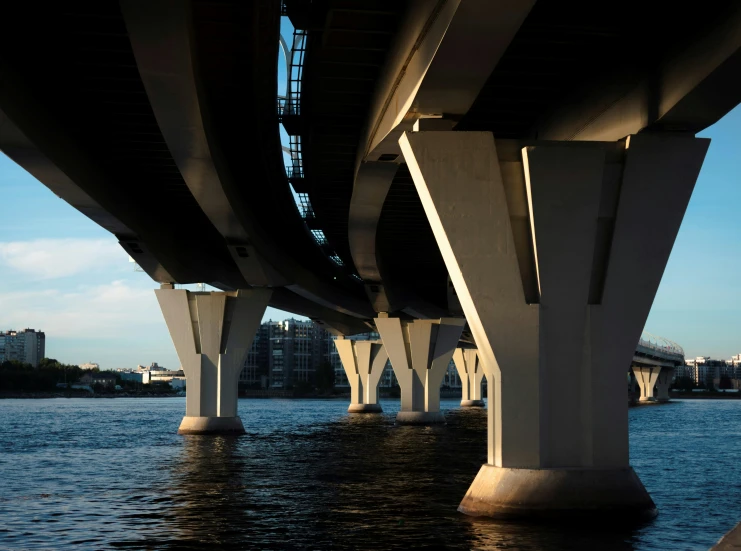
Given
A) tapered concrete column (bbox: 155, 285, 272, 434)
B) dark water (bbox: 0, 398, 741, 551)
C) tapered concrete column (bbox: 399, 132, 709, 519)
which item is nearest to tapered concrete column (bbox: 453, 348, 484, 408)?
tapered concrete column (bbox: 155, 285, 272, 434)

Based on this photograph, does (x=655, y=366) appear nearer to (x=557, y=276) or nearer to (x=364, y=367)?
(x=364, y=367)

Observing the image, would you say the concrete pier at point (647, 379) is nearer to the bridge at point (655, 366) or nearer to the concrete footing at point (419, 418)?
the bridge at point (655, 366)

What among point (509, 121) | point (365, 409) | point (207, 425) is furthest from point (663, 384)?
point (509, 121)

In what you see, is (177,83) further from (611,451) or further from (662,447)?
(662,447)

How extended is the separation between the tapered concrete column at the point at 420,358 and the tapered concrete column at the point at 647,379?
110 m

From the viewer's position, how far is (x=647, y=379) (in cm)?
17025

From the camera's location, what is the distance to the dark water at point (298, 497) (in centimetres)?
1653

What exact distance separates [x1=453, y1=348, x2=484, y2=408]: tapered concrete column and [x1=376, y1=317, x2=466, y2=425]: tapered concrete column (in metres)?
61.3

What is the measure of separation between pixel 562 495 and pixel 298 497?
7897mm

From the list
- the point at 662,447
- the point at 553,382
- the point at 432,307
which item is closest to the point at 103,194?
the point at 553,382

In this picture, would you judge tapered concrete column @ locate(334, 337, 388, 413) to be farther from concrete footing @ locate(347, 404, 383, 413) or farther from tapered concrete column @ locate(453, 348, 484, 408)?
tapered concrete column @ locate(453, 348, 484, 408)

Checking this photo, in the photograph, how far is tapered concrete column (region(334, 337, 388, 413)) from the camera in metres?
97.4

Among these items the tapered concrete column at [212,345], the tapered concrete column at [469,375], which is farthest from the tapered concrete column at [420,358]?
the tapered concrete column at [469,375]

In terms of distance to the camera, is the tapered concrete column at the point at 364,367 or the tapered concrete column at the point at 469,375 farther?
the tapered concrete column at the point at 469,375
